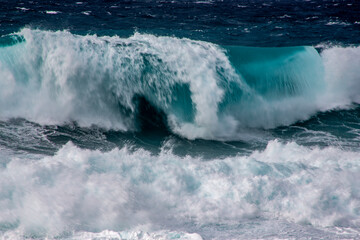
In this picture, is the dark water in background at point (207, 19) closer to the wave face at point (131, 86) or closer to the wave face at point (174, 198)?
the wave face at point (131, 86)

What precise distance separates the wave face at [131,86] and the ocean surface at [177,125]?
0.02 m

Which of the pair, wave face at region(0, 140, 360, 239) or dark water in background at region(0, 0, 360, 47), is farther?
dark water in background at region(0, 0, 360, 47)

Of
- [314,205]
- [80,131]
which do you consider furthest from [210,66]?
[314,205]

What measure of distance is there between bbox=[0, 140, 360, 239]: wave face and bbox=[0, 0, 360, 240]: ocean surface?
1 cm

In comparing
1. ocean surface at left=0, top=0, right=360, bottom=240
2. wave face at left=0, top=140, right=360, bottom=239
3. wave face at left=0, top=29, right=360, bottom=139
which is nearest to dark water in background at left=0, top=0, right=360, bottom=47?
ocean surface at left=0, top=0, right=360, bottom=240

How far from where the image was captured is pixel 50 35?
633cm

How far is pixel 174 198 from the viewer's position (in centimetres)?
368

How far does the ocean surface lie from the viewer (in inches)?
133

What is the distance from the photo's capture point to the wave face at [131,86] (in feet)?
19.9

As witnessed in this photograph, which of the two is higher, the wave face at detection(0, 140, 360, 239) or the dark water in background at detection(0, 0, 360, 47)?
the dark water in background at detection(0, 0, 360, 47)

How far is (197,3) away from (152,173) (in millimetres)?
9659

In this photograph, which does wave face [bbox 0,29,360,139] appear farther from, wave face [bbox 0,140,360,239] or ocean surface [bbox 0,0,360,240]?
wave face [bbox 0,140,360,239]

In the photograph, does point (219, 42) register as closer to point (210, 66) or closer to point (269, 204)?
point (210, 66)

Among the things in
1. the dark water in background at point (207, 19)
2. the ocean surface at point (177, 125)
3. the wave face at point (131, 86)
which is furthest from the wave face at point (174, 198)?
the dark water in background at point (207, 19)
